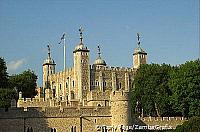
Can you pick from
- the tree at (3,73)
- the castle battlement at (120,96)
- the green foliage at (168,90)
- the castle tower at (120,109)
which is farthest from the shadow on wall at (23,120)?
the tree at (3,73)

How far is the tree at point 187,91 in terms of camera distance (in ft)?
187

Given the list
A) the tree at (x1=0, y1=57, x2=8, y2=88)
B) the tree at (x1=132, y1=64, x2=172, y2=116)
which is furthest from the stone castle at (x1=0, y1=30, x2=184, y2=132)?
the tree at (x1=132, y1=64, x2=172, y2=116)

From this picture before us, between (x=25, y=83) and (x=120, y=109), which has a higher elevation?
(x=25, y=83)

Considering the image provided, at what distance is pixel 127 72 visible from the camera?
272 feet

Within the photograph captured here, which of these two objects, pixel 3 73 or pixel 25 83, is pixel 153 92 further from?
pixel 25 83

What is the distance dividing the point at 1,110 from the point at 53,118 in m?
4.69

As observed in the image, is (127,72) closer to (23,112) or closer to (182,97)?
(182,97)

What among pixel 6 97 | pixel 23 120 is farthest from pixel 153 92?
pixel 23 120

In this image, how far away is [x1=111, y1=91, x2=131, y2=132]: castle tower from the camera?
48.4 metres

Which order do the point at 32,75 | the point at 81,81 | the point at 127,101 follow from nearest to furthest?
the point at 127,101 < the point at 81,81 < the point at 32,75

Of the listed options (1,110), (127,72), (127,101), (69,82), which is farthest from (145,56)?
(1,110)

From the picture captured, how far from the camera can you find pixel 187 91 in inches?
2282

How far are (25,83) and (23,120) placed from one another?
35366mm

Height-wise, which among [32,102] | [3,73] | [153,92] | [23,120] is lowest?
[23,120]
